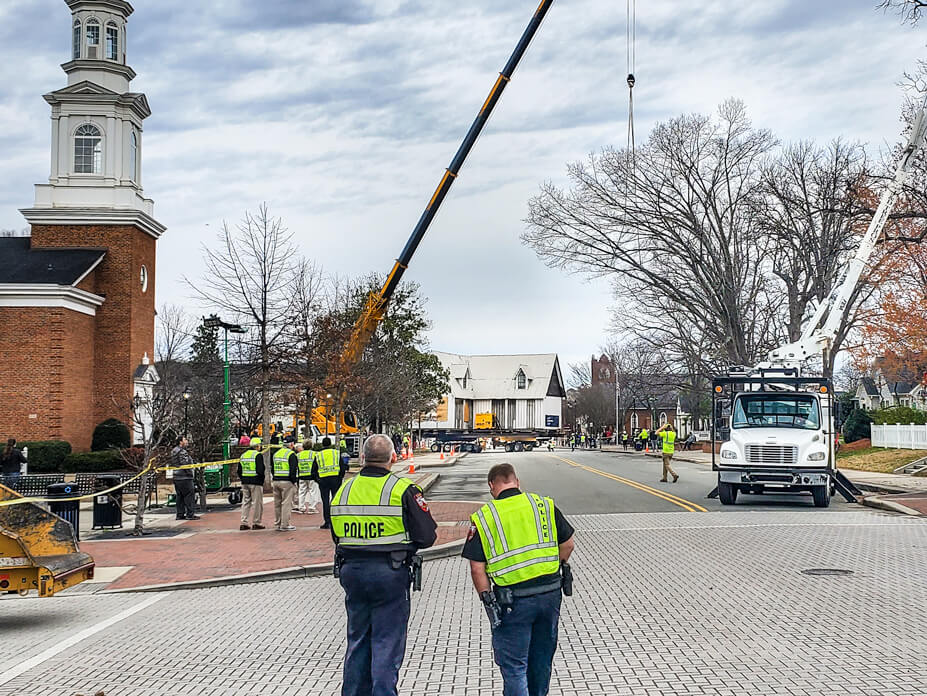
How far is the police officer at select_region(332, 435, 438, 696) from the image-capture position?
20.2 feet

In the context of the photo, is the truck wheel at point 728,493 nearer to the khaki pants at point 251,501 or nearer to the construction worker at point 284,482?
the construction worker at point 284,482

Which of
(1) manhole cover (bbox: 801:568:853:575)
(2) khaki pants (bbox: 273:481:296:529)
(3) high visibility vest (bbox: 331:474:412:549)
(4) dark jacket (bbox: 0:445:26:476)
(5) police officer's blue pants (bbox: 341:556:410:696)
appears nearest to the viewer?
(5) police officer's blue pants (bbox: 341:556:410:696)

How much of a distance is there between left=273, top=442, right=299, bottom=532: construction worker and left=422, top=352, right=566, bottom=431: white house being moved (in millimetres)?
84131

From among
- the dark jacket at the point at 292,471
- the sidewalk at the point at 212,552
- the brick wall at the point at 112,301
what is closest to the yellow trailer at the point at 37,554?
the sidewalk at the point at 212,552

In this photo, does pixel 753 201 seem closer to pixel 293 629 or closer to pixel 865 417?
pixel 865 417

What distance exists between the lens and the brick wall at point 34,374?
34875 mm

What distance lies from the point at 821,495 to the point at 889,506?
1421 mm

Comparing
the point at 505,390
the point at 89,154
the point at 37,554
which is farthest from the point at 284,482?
the point at 505,390

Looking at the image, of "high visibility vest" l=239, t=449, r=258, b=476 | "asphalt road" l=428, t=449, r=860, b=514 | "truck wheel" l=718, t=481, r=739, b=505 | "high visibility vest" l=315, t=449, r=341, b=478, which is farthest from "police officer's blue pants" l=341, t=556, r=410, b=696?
"truck wheel" l=718, t=481, r=739, b=505

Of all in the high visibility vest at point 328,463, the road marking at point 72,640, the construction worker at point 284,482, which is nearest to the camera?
the road marking at point 72,640

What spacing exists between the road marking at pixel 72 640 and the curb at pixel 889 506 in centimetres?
1537

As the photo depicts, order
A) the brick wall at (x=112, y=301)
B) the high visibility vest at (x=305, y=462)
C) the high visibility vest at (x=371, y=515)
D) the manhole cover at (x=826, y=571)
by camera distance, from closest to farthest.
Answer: the high visibility vest at (x=371, y=515) → the manhole cover at (x=826, y=571) → the high visibility vest at (x=305, y=462) → the brick wall at (x=112, y=301)

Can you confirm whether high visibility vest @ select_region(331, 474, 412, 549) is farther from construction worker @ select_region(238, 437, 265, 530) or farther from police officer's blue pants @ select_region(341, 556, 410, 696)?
construction worker @ select_region(238, 437, 265, 530)

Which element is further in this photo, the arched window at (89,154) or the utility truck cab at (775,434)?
the arched window at (89,154)
